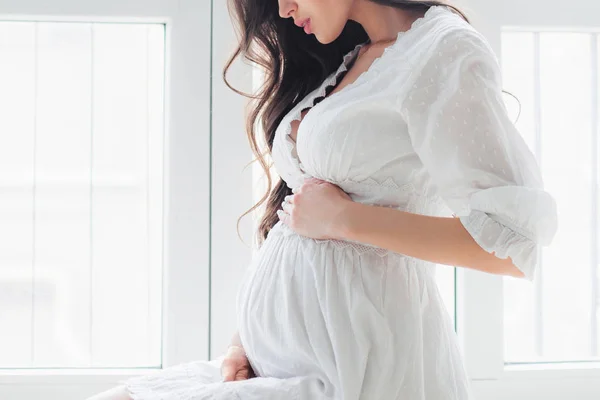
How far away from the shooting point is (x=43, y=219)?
Result: 5.22 ft

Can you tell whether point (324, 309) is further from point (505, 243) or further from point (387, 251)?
point (505, 243)

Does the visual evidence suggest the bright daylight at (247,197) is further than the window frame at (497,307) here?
No

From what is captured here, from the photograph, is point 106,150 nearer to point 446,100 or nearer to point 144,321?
point 144,321

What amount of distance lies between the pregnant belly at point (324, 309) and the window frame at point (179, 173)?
489 mm

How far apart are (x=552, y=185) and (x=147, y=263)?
3.32 feet

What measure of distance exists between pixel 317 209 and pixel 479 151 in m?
0.26

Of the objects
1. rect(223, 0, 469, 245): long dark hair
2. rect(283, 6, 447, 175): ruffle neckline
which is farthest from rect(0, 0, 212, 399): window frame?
rect(283, 6, 447, 175): ruffle neckline

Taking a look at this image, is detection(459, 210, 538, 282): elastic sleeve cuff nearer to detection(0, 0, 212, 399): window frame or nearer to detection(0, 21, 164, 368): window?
detection(0, 0, 212, 399): window frame

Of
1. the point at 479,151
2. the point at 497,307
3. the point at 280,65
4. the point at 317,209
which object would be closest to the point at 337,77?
the point at 280,65

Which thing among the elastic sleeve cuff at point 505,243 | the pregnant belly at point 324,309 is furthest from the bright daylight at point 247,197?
the elastic sleeve cuff at point 505,243

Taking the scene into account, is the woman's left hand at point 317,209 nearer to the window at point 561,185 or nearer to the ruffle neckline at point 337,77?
the ruffle neckline at point 337,77

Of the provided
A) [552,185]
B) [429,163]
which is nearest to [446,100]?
[429,163]

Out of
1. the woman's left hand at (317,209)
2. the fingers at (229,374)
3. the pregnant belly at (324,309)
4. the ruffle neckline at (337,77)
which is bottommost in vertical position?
the fingers at (229,374)

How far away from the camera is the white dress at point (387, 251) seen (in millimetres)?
855
